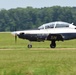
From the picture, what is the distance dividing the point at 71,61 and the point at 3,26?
14170 cm

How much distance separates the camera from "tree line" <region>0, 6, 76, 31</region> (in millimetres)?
160000

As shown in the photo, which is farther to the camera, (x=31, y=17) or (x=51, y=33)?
(x=31, y=17)

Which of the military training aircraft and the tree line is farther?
the tree line

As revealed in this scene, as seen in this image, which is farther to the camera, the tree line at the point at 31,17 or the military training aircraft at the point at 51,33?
the tree line at the point at 31,17

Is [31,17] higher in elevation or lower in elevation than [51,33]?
lower

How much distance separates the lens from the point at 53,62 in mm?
22594

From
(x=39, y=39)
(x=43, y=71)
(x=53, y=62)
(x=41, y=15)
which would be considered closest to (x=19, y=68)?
(x=43, y=71)

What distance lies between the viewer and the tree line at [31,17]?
525 feet

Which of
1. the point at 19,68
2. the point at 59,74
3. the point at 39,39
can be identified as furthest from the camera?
the point at 39,39

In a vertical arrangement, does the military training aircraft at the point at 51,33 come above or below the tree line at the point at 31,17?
above

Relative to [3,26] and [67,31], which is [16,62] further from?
[3,26]

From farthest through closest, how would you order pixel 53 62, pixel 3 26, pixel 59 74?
pixel 3 26
pixel 53 62
pixel 59 74

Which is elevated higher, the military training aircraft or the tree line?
the military training aircraft

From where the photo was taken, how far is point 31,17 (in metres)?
179
